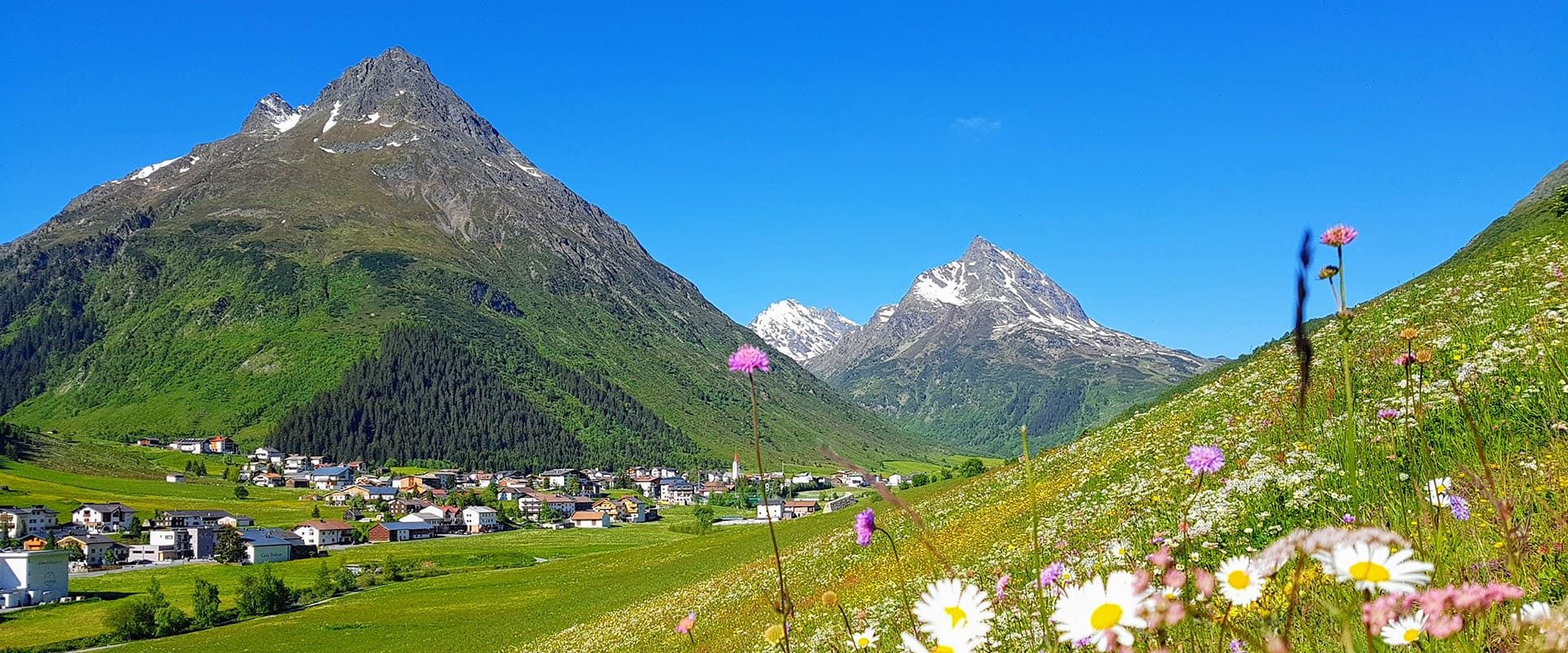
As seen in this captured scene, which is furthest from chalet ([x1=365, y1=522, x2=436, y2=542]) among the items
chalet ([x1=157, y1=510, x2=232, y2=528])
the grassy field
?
chalet ([x1=157, y1=510, x2=232, y2=528])

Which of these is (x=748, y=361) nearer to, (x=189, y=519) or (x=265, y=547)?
(x=265, y=547)

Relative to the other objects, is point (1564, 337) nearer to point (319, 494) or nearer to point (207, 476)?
point (319, 494)

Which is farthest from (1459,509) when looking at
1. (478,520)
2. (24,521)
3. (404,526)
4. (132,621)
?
(478,520)

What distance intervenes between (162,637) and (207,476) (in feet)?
511

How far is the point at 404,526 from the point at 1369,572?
166780 millimetres

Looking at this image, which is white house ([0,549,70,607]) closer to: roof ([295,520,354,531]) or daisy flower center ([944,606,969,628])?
roof ([295,520,354,531])

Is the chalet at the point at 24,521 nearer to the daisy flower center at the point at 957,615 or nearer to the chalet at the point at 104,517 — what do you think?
the chalet at the point at 104,517

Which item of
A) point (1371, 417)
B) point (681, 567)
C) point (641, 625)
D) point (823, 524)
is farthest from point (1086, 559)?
point (681, 567)

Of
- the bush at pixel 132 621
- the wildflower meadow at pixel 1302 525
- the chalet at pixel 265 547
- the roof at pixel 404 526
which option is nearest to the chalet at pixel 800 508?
the roof at pixel 404 526

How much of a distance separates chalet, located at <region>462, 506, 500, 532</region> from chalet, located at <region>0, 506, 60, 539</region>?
202 feet

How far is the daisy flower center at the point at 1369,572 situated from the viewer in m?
1.54

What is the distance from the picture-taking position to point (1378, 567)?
1.59 meters

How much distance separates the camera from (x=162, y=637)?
6588 cm

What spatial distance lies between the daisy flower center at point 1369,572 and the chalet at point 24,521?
529 feet
